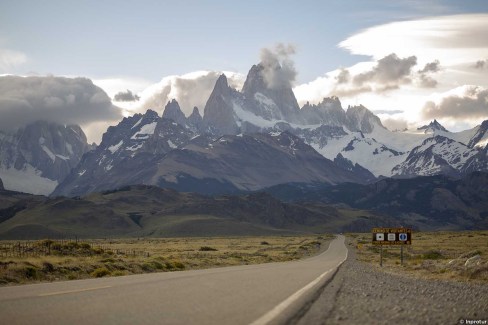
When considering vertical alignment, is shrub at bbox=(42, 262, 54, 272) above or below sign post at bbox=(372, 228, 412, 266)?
below

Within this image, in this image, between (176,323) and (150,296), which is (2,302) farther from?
(176,323)

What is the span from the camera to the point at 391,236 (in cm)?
6331

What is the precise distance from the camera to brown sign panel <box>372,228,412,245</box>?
62.6 metres

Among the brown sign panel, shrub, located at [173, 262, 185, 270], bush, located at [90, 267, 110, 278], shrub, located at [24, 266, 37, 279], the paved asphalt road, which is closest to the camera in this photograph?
the paved asphalt road

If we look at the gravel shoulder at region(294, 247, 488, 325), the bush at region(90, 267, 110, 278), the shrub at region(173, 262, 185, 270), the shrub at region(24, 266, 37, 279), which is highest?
the gravel shoulder at region(294, 247, 488, 325)


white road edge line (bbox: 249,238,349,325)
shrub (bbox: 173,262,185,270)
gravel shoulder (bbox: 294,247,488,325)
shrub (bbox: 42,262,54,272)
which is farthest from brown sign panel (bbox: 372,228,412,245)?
white road edge line (bbox: 249,238,349,325)

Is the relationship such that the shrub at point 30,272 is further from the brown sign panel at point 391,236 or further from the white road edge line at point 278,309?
→ the brown sign panel at point 391,236

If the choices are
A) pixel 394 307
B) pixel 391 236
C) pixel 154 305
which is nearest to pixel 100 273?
pixel 154 305

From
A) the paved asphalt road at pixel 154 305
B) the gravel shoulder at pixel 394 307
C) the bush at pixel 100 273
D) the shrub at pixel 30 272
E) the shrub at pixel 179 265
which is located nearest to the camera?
the paved asphalt road at pixel 154 305

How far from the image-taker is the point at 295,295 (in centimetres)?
2339

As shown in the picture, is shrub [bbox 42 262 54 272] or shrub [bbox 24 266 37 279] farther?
shrub [bbox 42 262 54 272]

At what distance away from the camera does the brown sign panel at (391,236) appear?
62.6 meters

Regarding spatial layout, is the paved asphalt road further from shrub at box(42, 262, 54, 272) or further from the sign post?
the sign post

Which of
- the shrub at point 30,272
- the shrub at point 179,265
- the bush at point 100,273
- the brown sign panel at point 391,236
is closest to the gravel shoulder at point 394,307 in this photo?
the bush at point 100,273
